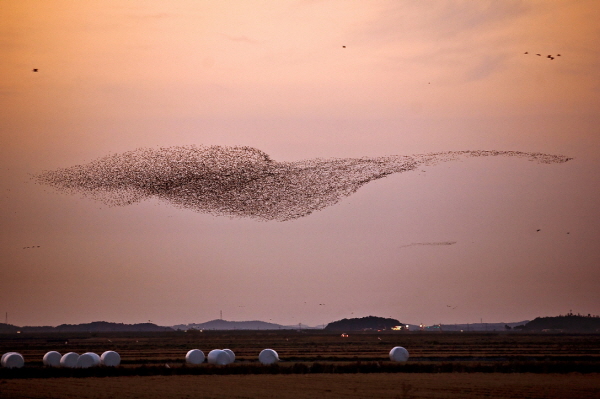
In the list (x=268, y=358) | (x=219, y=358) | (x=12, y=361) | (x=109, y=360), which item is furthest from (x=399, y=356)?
→ (x=12, y=361)

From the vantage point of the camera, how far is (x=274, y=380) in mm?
43062

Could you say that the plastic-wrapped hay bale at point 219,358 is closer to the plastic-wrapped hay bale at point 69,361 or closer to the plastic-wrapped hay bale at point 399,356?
the plastic-wrapped hay bale at point 69,361

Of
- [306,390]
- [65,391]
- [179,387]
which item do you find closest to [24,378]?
[65,391]

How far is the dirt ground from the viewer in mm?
34781

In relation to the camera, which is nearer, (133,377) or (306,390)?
(306,390)

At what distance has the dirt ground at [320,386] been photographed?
34781mm

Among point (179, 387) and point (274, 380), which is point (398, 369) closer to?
point (274, 380)

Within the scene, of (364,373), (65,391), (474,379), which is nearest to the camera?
(65,391)

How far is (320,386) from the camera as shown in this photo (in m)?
39.1

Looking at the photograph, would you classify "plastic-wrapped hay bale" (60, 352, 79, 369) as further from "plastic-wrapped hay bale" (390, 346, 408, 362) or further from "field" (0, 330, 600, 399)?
"plastic-wrapped hay bale" (390, 346, 408, 362)

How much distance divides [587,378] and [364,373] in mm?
15124

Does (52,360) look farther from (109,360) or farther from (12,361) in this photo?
(109,360)

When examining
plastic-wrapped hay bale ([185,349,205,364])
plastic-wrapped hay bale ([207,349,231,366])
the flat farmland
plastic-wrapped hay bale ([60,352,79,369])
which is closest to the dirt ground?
plastic-wrapped hay bale ([207,349,231,366])

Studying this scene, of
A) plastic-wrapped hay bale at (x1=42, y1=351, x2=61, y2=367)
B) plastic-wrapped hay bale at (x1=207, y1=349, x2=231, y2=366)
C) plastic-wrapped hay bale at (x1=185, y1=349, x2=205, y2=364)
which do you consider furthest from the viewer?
plastic-wrapped hay bale at (x1=185, y1=349, x2=205, y2=364)
